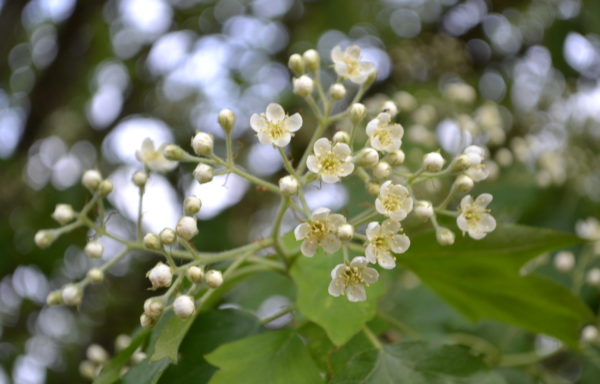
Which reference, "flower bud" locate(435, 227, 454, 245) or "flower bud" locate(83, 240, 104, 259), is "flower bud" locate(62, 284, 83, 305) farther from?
"flower bud" locate(435, 227, 454, 245)

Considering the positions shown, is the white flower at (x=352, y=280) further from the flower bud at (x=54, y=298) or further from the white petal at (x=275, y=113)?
the flower bud at (x=54, y=298)

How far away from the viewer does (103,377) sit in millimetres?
1746

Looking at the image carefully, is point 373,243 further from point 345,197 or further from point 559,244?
point 345,197

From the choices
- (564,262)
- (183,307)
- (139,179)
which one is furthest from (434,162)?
(564,262)

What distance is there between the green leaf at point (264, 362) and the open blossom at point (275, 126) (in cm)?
56

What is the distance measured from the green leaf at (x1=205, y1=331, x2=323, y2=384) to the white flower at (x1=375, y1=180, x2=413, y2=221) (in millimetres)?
460

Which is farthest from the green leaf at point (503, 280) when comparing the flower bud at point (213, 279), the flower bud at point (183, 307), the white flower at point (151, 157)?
the white flower at point (151, 157)

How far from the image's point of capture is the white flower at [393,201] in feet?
5.26

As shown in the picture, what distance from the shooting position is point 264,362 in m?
1.72

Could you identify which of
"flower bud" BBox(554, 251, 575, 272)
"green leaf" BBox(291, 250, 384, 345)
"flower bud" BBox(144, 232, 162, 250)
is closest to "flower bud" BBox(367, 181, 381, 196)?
"green leaf" BBox(291, 250, 384, 345)

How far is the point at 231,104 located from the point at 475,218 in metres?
4.26

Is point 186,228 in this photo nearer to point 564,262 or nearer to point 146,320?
point 146,320

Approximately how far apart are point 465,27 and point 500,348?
3.37 meters

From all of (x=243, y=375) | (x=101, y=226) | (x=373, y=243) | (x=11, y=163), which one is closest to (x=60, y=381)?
(x=11, y=163)
